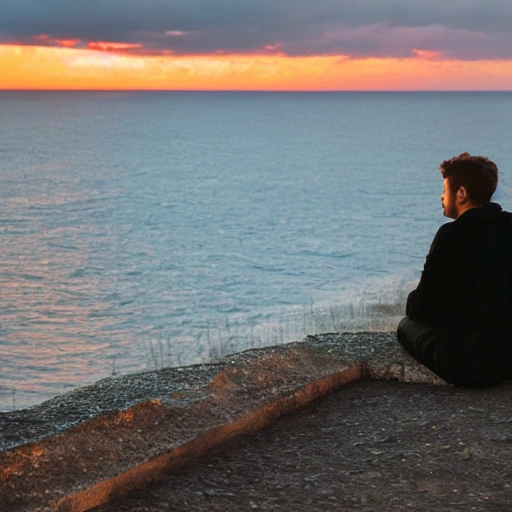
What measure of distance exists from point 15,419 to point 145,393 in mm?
756

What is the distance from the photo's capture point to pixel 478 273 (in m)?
5.01

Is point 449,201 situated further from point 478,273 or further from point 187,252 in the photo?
point 187,252

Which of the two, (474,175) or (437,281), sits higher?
(474,175)

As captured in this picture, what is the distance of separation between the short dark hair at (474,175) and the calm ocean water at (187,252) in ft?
2.86

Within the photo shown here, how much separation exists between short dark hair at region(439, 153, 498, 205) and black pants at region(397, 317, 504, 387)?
2.81ft

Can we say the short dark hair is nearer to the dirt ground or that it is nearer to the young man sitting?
the young man sitting

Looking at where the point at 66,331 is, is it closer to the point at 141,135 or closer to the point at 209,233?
the point at 209,233

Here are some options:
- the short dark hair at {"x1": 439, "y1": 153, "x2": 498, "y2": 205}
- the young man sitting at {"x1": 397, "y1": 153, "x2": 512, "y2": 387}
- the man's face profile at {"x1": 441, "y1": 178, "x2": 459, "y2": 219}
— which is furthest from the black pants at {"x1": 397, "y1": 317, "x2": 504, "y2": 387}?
the short dark hair at {"x1": 439, "y1": 153, "x2": 498, "y2": 205}

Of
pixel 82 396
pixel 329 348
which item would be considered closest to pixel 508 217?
pixel 329 348

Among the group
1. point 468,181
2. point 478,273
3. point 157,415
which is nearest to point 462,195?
point 468,181

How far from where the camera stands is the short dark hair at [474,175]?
199 inches

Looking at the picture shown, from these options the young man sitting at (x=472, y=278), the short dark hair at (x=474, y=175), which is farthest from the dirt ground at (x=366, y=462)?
the short dark hair at (x=474, y=175)

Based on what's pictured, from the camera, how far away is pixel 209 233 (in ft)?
121

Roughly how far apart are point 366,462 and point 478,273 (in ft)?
4.65
